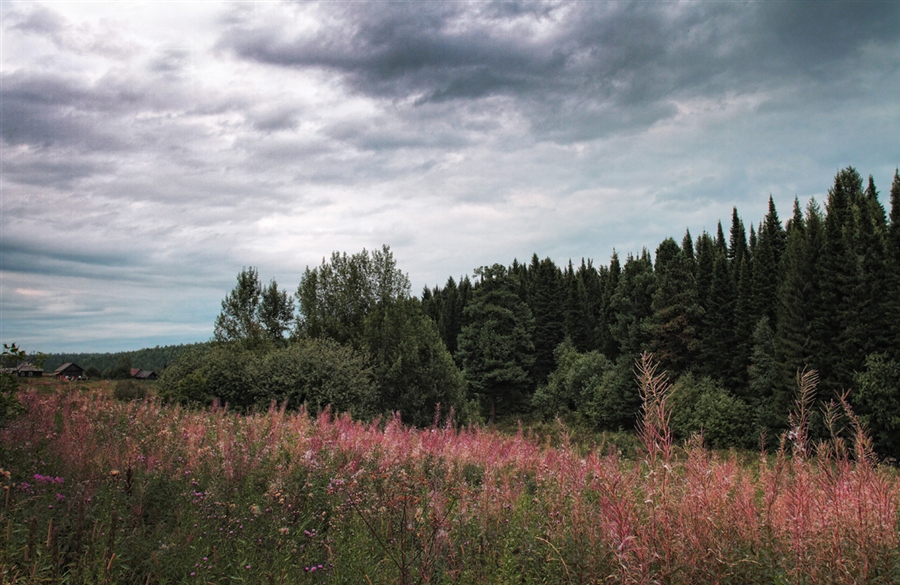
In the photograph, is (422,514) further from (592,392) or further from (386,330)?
(592,392)

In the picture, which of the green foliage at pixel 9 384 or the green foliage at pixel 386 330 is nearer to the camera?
the green foliage at pixel 9 384

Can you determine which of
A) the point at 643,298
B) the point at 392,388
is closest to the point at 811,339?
the point at 643,298

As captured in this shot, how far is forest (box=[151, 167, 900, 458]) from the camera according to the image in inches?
834

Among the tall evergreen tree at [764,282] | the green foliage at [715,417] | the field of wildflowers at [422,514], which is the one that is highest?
the tall evergreen tree at [764,282]

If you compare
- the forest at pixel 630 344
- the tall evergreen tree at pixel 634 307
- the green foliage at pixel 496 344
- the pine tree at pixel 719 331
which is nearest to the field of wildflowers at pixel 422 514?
the forest at pixel 630 344

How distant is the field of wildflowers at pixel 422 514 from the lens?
3.80m

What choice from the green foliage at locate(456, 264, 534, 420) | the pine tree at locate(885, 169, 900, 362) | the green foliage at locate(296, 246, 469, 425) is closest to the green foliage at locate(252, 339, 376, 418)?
the green foliage at locate(296, 246, 469, 425)

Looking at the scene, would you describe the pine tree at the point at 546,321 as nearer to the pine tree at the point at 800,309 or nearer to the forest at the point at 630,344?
the forest at the point at 630,344

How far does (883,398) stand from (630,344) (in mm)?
19235

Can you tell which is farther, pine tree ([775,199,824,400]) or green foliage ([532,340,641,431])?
green foliage ([532,340,641,431])

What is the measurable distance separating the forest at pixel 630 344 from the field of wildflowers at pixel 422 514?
10.1 meters

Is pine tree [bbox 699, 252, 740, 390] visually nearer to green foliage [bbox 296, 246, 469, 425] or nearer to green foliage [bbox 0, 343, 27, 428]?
green foliage [bbox 296, 246, 469, 425]

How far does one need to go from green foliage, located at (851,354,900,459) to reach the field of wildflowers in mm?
28341

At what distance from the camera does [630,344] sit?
45.9 meters
